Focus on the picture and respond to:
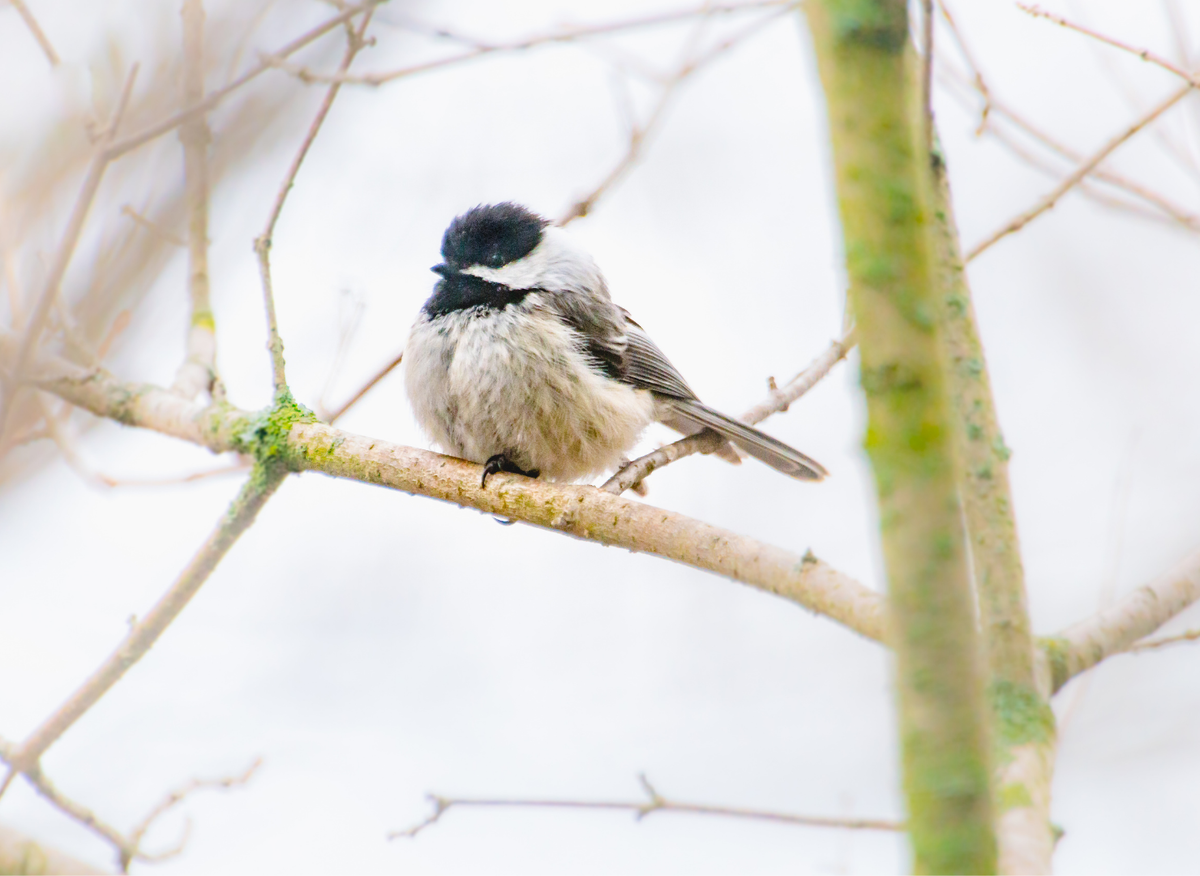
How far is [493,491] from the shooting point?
9.32ft

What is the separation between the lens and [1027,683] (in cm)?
160

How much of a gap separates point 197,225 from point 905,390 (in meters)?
3.20

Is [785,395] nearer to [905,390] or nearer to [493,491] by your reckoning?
[493,491]

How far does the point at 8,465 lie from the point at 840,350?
2.37 meters

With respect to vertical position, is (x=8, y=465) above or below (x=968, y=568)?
above

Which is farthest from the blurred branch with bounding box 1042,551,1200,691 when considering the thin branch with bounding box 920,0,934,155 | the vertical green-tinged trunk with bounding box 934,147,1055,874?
the thin branch with bounding box 920,0,934,155

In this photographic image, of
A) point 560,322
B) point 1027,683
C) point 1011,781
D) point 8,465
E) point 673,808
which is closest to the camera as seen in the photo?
point 1011,781

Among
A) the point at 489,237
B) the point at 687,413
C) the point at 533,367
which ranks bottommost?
the point at 533,367

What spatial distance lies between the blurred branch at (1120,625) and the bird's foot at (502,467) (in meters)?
1.66

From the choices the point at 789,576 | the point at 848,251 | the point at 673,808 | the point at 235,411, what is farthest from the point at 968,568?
the point at 235,411

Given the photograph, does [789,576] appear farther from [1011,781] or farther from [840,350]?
[840,350]

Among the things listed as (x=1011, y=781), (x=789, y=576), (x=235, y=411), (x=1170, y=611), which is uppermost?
(x=235, y=411)

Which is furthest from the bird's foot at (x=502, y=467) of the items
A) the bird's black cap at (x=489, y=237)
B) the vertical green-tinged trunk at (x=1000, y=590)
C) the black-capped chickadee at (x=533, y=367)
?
the vertical green-tinged trunk at (x=1000, y=590)

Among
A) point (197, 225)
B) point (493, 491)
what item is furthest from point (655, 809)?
point (197, 225)
